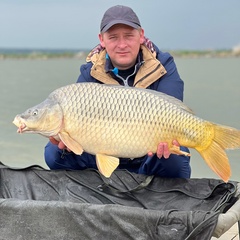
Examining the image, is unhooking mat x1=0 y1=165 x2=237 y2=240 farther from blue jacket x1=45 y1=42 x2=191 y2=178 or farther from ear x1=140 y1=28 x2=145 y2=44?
ear x1=140 y1=28 x2=145 y2=44

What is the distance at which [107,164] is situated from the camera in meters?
1.79

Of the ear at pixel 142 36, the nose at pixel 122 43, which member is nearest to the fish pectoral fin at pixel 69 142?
the nose at pixel 122 43

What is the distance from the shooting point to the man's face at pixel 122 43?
200 cm

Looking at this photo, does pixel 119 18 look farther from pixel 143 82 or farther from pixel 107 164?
pixel 107 164

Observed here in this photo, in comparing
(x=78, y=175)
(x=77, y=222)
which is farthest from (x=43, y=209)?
(x=78, y=175)

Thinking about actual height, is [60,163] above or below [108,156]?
below

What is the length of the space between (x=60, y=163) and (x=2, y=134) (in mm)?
2759

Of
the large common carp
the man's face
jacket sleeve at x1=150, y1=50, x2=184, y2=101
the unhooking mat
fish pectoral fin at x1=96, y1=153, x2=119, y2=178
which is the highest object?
the man's face

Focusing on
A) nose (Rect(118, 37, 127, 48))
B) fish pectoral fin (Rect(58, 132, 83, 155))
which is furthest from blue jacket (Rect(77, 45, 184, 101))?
fish pectoral fin (Rect(58, 132, 83, 155))

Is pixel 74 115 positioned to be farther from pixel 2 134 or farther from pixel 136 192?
pixel 2 134

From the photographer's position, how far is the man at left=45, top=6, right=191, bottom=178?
2002 millimetres

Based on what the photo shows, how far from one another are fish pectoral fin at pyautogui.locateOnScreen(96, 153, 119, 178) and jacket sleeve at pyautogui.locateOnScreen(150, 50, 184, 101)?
1.32ft

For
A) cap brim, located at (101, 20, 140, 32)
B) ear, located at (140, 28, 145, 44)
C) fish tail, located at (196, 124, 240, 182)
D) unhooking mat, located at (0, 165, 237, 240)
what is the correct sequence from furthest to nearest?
ear, located at (140, 28, 145, 44)
cap brim, located at (101, 20, 140, 32)
fish tail, located at (196, 124, 240, 182)
unhooking mat, located at (0, 165, 237, 240)

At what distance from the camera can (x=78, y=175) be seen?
204cm
